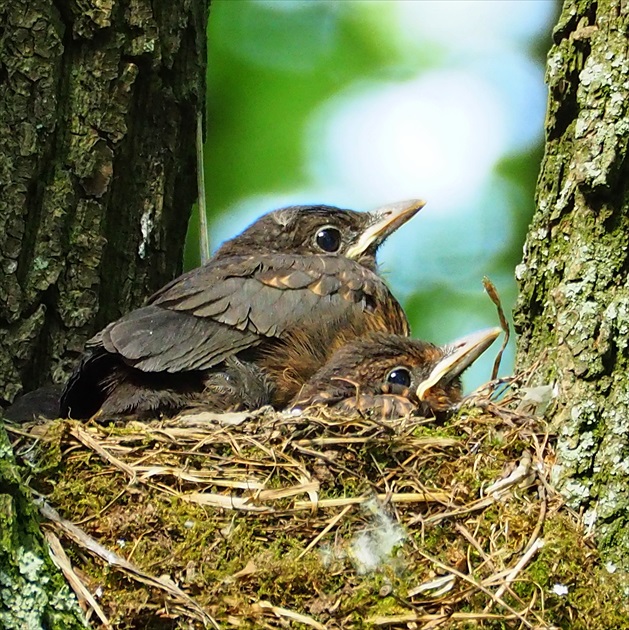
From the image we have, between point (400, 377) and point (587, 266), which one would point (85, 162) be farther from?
point (587, 266)

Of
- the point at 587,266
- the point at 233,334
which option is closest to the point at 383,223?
the point at 233,334

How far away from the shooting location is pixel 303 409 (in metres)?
3.74

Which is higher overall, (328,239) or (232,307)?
(328,239)

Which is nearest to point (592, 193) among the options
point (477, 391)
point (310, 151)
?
point (477, 391)

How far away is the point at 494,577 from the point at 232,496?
810 mm

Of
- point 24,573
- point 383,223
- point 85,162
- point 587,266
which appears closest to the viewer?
point 24,573

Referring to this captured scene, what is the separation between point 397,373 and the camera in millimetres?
4039

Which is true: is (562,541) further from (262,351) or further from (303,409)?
(262,351)

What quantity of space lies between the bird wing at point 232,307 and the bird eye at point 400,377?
39 centimetres

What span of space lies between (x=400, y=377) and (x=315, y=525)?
1.17 meters

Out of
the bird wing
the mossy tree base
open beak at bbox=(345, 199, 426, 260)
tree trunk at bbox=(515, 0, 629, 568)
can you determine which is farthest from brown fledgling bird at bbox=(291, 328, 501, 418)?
the mossy tree base

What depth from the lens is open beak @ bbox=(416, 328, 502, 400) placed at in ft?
13.1

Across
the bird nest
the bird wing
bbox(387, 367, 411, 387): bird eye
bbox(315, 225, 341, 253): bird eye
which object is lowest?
the bird nest

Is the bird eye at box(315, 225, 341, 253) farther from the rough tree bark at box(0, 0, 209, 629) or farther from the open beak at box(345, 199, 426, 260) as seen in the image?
the rough tree bark at box(0, 0, 209, 629)
